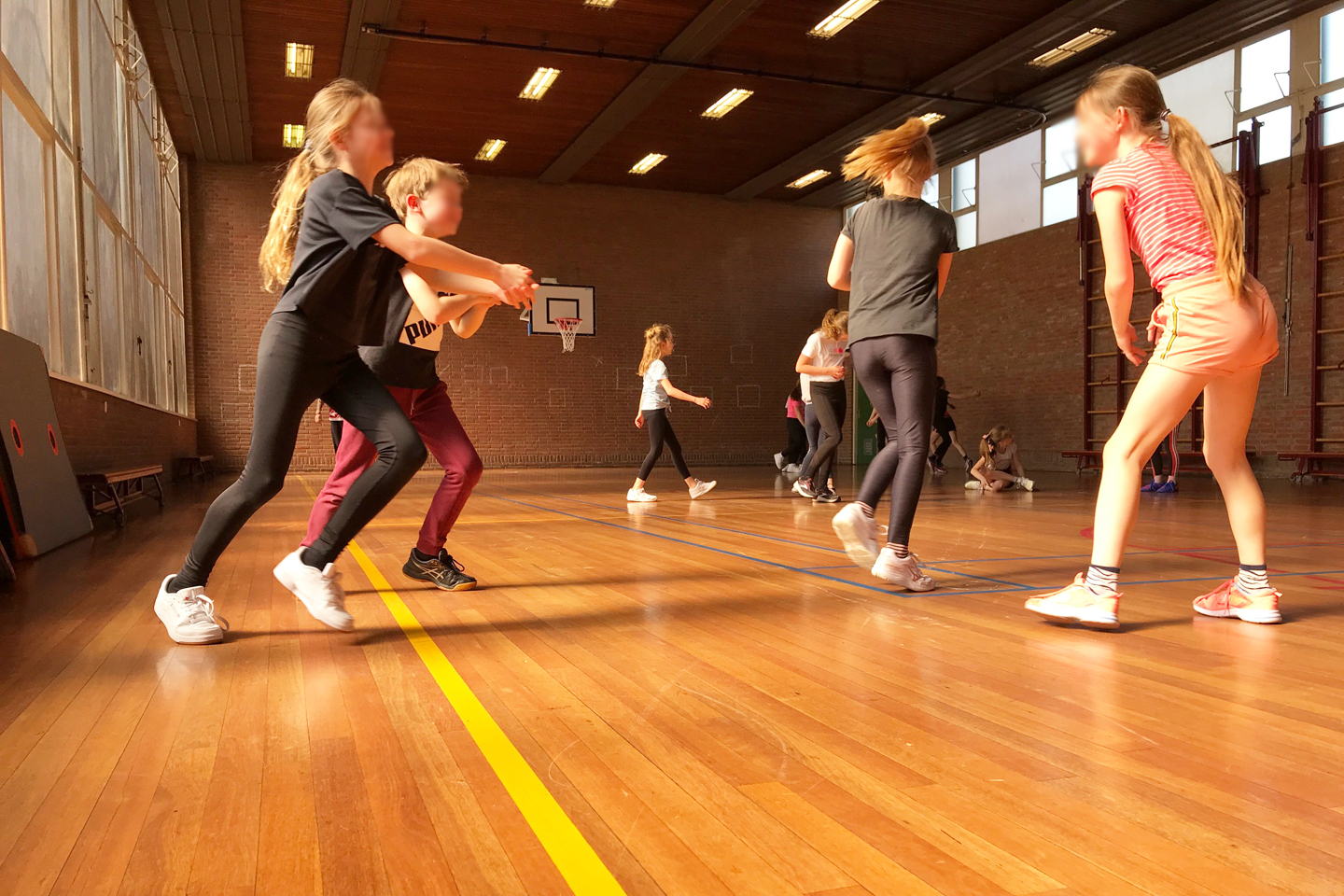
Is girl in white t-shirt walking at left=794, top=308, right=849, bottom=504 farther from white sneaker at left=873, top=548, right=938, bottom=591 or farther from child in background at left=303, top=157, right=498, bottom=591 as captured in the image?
child in background at left=303, top=157, right=498, bottom=591

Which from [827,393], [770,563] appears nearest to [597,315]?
[827,393]

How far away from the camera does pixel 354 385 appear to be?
2.97 metres

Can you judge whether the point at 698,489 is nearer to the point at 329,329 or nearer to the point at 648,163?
the point at 329,329

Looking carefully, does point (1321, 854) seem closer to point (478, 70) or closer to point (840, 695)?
point (840, 695)

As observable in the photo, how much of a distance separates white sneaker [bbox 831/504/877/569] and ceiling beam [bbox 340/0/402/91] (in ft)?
33.5

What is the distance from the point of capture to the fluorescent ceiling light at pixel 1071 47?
1223 cm

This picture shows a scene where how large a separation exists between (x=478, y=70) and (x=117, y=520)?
903 centimetres

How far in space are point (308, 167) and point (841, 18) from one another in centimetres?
1059

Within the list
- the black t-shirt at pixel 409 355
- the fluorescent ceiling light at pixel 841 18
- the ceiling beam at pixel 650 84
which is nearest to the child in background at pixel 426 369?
the black t-shirt at pixel 409 355

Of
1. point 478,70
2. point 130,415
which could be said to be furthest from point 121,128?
point 478,70

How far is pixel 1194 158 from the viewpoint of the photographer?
272 cm

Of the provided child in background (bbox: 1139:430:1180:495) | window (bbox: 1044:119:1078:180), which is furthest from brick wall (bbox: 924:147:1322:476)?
child in background (bbox: 1139:430:1180:495)

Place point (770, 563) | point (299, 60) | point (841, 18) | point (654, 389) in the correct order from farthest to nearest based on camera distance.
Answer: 1. point (299, 60)
2. point (841, 18)
3. point (654, 389)
4. point (770, 563)

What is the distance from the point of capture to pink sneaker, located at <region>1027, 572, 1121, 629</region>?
2785 mm
